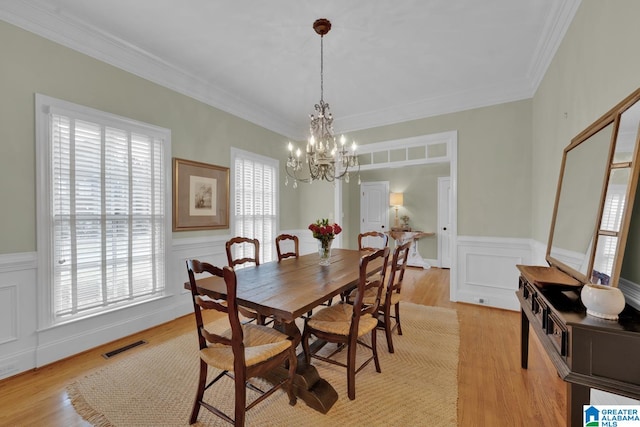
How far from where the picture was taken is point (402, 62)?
2.94 metres

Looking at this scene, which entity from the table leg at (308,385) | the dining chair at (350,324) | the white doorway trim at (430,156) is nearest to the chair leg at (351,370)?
the dining chair at (350,324)

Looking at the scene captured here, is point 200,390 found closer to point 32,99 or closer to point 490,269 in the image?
point 32,99

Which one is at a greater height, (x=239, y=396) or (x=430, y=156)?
(x=430, y=156)

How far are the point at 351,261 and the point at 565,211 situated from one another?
5.80ft

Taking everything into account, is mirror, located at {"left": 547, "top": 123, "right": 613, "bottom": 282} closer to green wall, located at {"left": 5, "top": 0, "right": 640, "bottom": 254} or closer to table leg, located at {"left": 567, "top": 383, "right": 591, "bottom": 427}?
green wall, located at {"left": 5, "top": 0, "right": 640, "bottom": 254}

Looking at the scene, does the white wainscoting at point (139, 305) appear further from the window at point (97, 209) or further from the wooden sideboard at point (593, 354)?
the wooden sideboard at point (593, 354)

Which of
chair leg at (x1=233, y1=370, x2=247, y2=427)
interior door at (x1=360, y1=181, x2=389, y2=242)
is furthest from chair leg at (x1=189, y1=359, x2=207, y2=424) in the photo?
interior door at (x1=360, y1=181, x2=389, y2=242)

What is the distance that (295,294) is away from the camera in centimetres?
173

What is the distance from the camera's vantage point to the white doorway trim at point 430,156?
3.84m

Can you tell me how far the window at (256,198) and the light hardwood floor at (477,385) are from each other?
1615 mm

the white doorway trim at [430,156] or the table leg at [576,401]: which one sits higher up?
the white doorway trim at [430,156]

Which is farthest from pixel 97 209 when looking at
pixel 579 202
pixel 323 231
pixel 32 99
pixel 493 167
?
pixel 493 167
